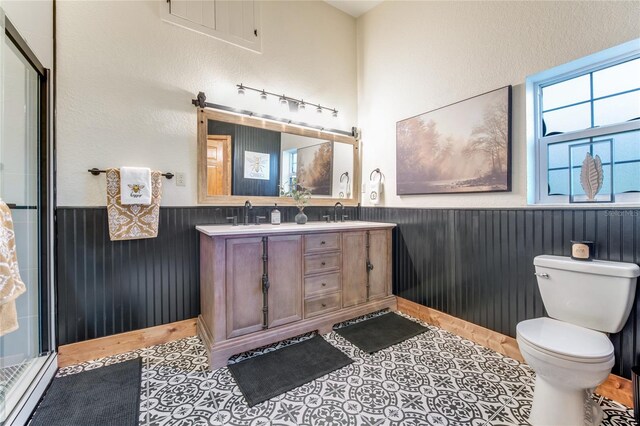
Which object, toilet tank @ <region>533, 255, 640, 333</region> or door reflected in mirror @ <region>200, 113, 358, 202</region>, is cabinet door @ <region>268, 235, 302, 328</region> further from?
toilet tank @ <region>533, 255, 640, 333</region>

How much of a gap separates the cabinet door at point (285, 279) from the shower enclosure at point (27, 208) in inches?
54.4

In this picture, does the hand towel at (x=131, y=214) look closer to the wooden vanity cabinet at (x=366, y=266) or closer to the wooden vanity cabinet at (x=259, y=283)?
the wooden vanity cabinet at (x=259, y=283)

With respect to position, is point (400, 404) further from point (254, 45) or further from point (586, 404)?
point (254, 45)

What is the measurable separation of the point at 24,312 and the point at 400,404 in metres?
2.31

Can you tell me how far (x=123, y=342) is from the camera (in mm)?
2066

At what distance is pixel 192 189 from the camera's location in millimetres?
2352

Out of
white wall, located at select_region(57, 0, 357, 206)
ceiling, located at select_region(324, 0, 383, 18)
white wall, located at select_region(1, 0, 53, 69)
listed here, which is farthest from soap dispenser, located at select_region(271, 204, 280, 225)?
ceiling, located at select_region(324, 0, 383, 18)

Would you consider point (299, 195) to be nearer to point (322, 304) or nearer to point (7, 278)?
point (322, 304)

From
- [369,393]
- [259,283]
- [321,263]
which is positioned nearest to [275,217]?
[321,263]

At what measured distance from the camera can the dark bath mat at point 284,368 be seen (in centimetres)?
164

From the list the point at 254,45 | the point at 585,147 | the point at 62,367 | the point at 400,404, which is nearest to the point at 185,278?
the point at 62,367

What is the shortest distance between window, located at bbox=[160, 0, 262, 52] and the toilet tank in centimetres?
298

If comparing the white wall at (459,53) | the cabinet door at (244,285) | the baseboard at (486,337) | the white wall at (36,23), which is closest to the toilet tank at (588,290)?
the baseboard at (486,337)

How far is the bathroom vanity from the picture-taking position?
192 centimetres
